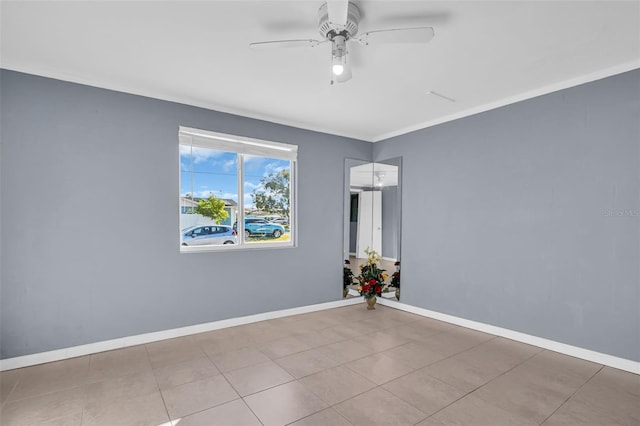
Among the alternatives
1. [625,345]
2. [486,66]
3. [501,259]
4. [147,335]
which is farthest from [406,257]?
[147,335]

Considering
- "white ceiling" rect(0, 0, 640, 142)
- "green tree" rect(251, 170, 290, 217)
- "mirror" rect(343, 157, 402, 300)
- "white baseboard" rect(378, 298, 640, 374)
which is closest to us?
"white ceiling" rect(0, 0, 640, 142)

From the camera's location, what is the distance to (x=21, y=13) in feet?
6.75

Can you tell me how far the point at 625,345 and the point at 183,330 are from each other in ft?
14.1

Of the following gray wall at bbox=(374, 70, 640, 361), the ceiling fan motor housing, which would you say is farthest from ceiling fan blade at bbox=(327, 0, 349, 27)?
gray wall at bbox=(374, 70, 640, 361)

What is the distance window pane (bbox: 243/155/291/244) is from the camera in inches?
162

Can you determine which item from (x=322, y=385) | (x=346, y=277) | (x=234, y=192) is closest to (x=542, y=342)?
(x=322, y=385)

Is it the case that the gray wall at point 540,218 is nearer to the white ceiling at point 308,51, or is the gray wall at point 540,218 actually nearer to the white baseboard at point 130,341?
the white ceiling at point 308,51

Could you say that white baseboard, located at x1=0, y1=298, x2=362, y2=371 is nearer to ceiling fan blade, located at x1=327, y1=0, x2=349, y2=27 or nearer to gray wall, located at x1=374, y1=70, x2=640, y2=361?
gray wall, located at x1=374, y1=70, x2=640, y2=361

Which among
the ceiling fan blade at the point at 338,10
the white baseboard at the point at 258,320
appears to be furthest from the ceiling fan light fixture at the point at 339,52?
the white baseboard at the point at 258,320

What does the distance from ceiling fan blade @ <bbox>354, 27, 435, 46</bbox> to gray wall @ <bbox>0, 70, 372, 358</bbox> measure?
2.36 meters

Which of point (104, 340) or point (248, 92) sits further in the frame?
point (248, 92)

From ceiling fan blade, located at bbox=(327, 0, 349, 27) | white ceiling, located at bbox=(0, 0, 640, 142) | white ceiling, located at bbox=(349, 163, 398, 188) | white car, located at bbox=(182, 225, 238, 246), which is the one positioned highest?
white ceiling, located at bbox=(0, 0, 640, 142)

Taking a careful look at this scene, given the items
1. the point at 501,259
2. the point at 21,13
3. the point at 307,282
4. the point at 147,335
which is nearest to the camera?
the point at 21,13

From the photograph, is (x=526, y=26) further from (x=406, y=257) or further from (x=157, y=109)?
(x=157, y=109)
